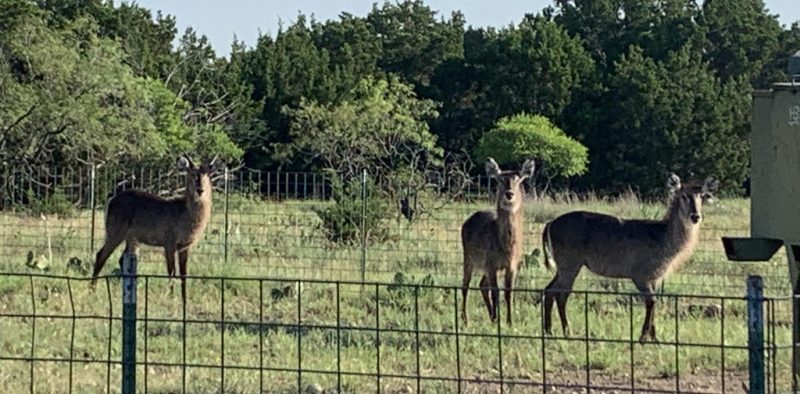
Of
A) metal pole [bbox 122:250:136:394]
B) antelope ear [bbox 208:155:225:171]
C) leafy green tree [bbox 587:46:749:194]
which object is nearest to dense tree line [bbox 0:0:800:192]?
leafy green tree [bbox 587:46:749:194]

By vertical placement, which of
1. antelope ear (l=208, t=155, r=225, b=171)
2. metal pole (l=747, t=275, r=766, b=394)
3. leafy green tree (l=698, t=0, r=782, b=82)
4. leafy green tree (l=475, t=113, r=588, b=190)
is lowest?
metal pole (l=747, t=275, r=766, b=394)

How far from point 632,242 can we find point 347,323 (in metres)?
2.88

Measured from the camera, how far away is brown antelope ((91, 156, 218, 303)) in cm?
1683

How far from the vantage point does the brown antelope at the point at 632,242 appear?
13141 mm

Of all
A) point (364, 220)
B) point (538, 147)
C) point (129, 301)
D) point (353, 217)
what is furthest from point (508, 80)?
point (129, 301)

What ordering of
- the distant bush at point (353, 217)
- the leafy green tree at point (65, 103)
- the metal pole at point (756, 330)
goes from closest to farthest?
the metal pole at point (756, 330)
the distant bush at point (353, 217)
the leafy green tree at point (65, 103)

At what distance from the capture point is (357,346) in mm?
11195

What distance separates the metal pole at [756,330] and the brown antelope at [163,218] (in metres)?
11.3

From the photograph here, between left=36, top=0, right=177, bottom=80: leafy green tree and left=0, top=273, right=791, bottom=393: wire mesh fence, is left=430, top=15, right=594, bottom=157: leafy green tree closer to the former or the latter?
left=36, top=0, right=177, bottom=80: leafy green tree

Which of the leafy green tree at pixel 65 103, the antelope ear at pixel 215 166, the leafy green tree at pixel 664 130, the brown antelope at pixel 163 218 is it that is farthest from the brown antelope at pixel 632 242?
the leafy green tree at pixel 664 130

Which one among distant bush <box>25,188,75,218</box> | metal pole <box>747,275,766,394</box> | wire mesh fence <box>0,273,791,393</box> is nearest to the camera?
metal pole <box>747,275,766,394</box>

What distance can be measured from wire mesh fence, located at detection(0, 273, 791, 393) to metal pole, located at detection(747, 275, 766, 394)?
1.55m

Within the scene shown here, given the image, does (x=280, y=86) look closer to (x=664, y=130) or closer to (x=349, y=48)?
(x=349, y=48)

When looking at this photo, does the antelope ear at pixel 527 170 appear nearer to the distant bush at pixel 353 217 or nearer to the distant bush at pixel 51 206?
the distant bush at pixel 353 217
